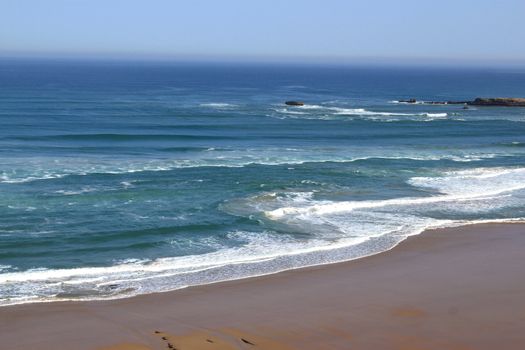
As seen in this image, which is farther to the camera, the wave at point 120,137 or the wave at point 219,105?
the wave at point 219,105

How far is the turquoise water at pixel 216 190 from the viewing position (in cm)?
2103

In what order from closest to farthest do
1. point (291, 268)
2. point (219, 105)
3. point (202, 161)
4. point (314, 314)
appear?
point (314, 314)
point (291, 268)
point (202, 161)
point (219, 105)

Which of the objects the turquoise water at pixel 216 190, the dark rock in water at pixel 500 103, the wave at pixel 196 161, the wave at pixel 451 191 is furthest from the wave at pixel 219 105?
the wave at pixel 451 191

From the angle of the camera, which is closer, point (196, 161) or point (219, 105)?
point (196, 161)

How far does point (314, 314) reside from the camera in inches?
665

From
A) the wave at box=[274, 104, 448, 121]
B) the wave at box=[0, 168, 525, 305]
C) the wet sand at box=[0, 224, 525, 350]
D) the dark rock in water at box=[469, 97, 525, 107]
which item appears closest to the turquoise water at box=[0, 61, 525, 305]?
the wave at box=[0, 168, 525, 305]

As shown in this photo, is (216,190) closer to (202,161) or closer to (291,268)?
(202,161)

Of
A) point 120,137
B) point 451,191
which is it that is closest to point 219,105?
point 120,137

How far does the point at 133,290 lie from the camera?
18.4m

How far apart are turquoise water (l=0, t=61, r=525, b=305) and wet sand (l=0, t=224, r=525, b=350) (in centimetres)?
109

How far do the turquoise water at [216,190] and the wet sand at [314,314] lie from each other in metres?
1.09

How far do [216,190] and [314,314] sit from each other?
14.1 meters

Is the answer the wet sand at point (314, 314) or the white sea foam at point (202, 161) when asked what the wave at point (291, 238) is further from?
the white sea foam at point (202, 161)

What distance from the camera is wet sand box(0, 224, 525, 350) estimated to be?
1524 cm
